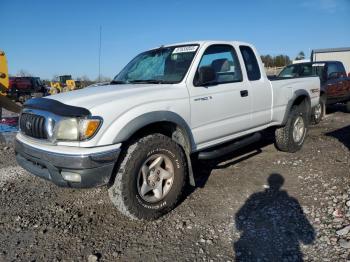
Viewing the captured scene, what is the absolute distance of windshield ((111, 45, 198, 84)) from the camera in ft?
14.6

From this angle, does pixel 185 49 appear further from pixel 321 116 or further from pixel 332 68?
pixel 332 68

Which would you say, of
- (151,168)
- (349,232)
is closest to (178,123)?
(151,168)

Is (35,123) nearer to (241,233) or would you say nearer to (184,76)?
(184,76)

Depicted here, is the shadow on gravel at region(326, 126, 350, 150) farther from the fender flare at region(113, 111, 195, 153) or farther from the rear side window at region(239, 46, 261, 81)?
the fender flare at region(113, 111, 195, 153)

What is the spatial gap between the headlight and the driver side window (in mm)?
1764

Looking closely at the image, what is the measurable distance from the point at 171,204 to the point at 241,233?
879 mm

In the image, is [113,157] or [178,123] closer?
[113,157]

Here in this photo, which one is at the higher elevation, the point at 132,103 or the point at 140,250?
the point at 132,103

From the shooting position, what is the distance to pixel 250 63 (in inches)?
211

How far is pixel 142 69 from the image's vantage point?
4977 mm

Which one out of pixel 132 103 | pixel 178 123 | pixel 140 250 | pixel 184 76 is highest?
pixel 184 76

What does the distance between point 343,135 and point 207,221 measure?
5.30 metres

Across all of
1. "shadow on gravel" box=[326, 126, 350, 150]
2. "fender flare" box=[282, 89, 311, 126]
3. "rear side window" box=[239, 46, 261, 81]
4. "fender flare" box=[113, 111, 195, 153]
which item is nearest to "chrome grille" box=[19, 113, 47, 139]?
"fender flare" box=[113, 111, 195, 153]

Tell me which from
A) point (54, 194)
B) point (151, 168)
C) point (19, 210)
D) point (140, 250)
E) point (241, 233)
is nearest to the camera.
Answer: point (140, 250)
